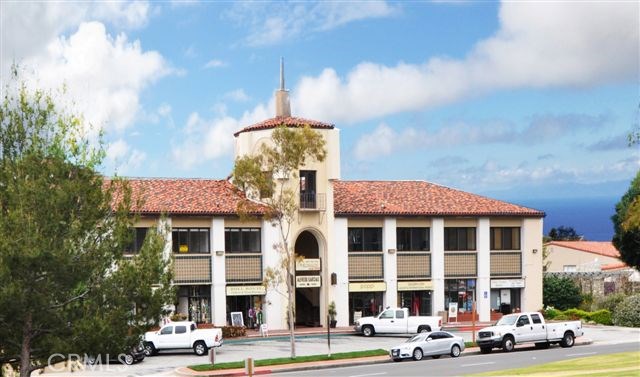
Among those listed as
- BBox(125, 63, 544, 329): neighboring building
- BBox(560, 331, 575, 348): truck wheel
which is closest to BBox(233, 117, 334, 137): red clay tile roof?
BBox(125, 63, 544, 329): neighboring building

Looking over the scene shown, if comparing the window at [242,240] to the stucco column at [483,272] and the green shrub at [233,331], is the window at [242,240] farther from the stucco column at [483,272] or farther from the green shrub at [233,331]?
the stucco column at [483,272]

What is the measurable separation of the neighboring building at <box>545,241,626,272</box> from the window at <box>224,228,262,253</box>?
39.3 m

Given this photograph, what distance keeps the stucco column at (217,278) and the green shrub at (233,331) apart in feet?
6.08

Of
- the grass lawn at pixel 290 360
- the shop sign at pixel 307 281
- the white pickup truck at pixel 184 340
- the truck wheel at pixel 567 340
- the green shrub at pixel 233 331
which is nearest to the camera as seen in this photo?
the grass lawn at pixel 290 360

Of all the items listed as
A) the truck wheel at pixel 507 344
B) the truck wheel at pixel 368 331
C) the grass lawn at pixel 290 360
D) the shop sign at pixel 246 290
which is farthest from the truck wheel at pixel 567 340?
the shop sign at pixel 246 290

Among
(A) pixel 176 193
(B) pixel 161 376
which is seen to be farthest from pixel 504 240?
(B) pixel 161 376

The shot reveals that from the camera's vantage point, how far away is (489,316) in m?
67.8

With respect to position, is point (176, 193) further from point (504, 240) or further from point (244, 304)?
point (504, 240)

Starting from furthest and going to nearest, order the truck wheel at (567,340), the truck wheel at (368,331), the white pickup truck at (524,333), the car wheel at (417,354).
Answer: the truck wheel at (368,331), the truck wheel at (567,340), the white pickup truck at (524,333), the car wheel at (417,354)

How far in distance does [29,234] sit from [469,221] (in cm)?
4606

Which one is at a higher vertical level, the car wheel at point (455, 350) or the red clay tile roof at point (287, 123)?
the red clay tile roof at point (287, 123)

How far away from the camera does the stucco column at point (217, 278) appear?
200 feet

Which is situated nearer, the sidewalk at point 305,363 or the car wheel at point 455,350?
the sidewalk at point 305,363

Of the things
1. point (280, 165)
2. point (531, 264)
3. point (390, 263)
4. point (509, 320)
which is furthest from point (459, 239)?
point (280, 165)
